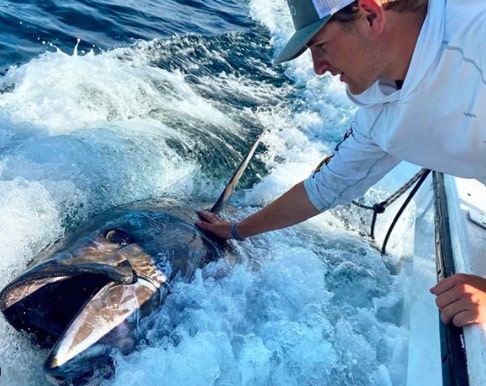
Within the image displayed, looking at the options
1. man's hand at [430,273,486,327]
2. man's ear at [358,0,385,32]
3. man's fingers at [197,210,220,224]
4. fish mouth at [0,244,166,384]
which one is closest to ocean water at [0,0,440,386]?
fish mouth at [0,244,166,384]

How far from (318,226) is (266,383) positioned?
1.81 m

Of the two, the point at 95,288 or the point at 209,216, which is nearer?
the point at 95,288

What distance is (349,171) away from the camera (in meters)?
2.53

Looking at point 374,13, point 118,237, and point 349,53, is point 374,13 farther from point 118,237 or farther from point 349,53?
point 118,237

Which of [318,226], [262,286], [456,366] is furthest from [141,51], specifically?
[456,366]

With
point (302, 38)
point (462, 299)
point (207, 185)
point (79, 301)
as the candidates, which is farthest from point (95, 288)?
point (207, 185)

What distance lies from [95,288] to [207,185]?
2.34 meters

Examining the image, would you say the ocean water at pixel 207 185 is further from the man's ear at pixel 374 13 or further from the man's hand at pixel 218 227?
the man's ear at pixel 374 13

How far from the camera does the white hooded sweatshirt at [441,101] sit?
1.77 metres

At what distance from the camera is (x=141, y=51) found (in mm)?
6625

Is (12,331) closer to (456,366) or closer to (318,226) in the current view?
(456,366)

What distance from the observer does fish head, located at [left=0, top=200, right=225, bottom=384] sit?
72.8 inches

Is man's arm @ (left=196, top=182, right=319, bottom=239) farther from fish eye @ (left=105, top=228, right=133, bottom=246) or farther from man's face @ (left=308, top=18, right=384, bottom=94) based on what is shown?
man's face @ (left=308, top=18, right=384, bottom=94)

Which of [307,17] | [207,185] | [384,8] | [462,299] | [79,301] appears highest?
[384,8]
